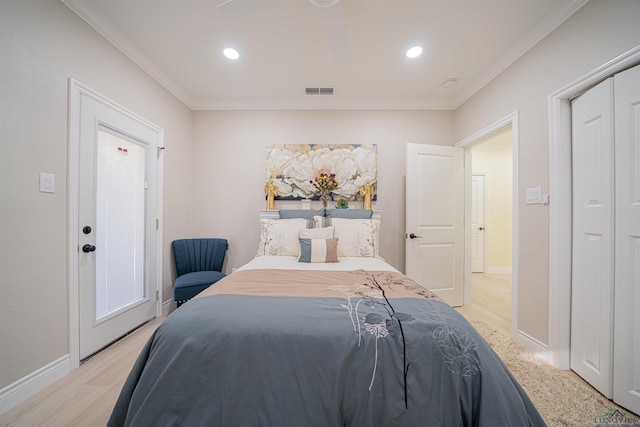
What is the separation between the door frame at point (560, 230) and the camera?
1.79m

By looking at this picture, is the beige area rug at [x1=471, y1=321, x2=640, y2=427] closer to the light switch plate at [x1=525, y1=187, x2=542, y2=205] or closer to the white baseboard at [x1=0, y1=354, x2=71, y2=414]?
the light switch plate at [x1=525, y1=187, x2=542, y2=205]

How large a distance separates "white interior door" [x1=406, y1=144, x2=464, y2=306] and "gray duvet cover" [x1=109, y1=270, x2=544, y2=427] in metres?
2.01

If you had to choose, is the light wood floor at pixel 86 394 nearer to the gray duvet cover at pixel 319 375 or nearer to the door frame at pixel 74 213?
the door frame at pixel 74 213

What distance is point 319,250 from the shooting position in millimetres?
2201

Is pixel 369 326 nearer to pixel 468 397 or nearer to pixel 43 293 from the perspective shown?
pixel 468 397

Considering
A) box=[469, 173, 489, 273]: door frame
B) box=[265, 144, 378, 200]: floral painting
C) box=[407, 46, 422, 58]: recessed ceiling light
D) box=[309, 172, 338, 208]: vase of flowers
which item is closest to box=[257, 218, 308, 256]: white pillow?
box=[309, 172, 338, 208]: vase of flowers

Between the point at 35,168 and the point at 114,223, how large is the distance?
0.74m

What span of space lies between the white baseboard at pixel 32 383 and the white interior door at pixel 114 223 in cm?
15

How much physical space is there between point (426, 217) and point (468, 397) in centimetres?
230

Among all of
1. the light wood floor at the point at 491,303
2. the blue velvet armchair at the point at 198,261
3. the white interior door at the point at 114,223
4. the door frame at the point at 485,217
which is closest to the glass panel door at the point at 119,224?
the white interior door at the point at 114,223

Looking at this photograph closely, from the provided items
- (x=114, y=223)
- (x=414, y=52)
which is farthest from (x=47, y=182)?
(x=414, y=52)

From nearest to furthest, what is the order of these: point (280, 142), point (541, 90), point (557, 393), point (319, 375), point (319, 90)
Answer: point (319, 375) → point (557, 393) → point (541, 90) → point (319, 90) → point (280, 142)

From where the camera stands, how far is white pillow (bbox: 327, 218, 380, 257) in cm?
244

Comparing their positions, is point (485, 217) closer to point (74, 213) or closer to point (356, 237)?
point (356, 237)
